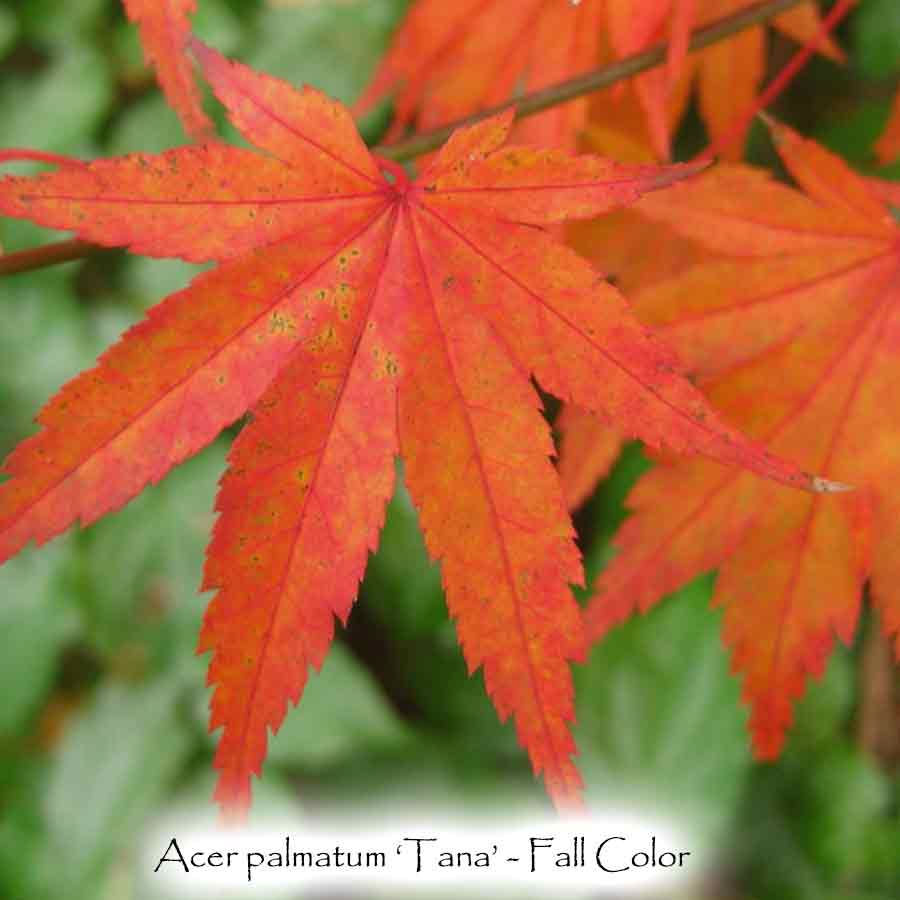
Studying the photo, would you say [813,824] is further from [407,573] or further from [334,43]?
[334,43]

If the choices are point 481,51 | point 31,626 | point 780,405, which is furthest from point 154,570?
point 780,405

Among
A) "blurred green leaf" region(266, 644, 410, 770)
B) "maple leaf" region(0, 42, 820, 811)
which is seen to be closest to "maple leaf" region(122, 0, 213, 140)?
"maple leaf" region(0, 42, 820, 811)

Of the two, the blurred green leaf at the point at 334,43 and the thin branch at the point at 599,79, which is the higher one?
the blurred green leaf at the point at 334,43

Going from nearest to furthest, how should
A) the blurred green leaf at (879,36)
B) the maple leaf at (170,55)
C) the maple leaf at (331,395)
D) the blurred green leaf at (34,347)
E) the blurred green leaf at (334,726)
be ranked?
the maple leaf at (331,395)
the maple leaf at (170,55)
the blurred green leaf at (879,36)
the blurred green leaf at (334,726)
the blurred green leaf at (34,347)

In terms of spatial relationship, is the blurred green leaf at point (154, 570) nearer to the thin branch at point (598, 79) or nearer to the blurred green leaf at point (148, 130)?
the blurred green leaf at point (148, 130)

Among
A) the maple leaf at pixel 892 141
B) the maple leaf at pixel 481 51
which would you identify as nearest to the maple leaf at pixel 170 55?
the maple leaf at pixel 481 51

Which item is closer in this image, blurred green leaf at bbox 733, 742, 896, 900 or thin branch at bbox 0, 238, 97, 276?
thin branch at bbox 0, 238, 97, 276

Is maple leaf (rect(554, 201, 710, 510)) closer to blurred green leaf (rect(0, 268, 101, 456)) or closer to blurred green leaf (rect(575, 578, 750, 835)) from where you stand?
blurred green leaf (rect(575, 578, 750, 835))
